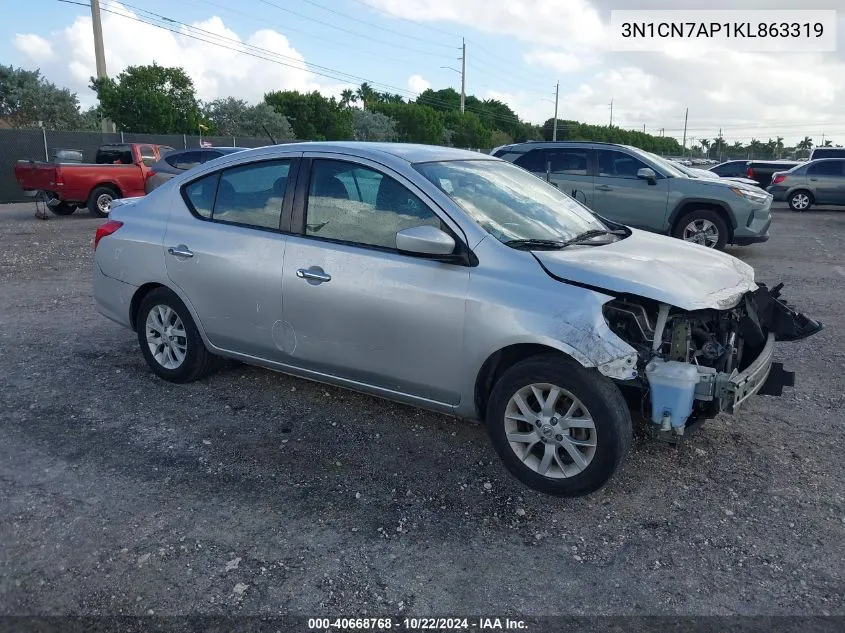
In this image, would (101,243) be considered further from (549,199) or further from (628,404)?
(628,404)

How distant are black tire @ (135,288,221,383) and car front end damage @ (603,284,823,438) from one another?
2912 millimetres

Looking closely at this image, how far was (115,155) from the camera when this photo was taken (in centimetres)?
1741

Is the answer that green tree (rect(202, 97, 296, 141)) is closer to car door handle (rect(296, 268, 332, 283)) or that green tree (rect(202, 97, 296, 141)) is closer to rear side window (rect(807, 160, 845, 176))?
rear side window (rect(807, 160, 845, 176))

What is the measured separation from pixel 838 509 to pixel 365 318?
2.68 meters

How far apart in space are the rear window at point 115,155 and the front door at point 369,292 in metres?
14.8

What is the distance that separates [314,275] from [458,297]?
98cm

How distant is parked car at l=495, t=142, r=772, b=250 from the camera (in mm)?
10594

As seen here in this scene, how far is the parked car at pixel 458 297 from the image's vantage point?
3.48 m

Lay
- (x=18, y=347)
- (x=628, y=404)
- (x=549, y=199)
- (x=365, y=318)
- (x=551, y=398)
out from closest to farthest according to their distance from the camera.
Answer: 1. (x=551, y=398)
2. (x=628, y=404)
3. (x=365, y=318)
4. (x=549, y=199)
5. (x=18, y=347)

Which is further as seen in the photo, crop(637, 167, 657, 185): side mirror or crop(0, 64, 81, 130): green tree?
crop(0, 64, 81, 130): green tree

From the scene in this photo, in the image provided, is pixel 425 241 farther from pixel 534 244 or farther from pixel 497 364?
pixel 497 364

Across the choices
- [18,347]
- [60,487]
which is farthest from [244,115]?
[60,487]

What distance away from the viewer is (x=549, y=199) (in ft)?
15.5

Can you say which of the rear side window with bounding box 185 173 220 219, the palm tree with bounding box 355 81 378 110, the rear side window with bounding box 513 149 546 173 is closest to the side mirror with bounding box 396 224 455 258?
the rear side window with bounding box 185 173 220 219
